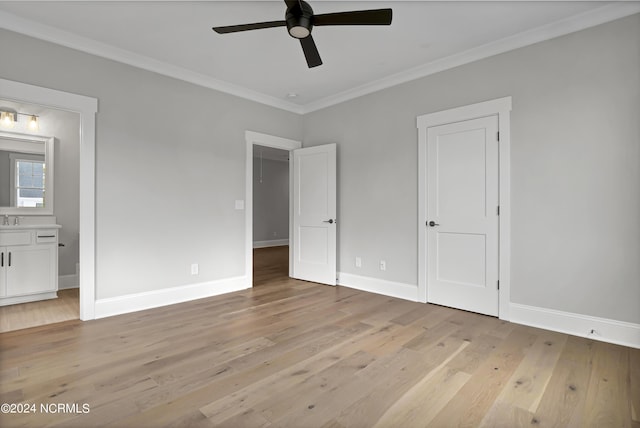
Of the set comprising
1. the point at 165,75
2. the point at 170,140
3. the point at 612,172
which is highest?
the point at 165,75

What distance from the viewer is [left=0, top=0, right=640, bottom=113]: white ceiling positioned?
2631 millimetres

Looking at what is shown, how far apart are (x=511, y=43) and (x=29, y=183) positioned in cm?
590

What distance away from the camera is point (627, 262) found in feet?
8.52

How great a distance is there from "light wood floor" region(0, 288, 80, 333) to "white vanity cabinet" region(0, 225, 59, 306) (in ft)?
0.39

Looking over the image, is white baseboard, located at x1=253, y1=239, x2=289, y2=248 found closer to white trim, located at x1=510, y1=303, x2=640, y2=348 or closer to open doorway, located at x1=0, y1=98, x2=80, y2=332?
open doorway, located at x1=0, y1=98, x2=80, y2=332

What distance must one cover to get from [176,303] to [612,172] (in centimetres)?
436

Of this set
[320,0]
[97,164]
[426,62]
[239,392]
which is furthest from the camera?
[426,62]

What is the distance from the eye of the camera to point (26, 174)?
4.33m

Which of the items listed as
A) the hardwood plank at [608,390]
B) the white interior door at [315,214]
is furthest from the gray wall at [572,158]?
the white interior door at [315,214]

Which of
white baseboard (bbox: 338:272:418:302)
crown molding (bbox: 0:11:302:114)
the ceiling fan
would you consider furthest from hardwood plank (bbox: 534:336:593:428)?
crown molding (bbox: 0:11:302:114)

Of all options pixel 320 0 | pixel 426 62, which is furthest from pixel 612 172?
pixel 320 0

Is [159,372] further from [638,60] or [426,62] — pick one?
[638,60]

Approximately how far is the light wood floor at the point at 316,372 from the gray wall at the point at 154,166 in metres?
0.68

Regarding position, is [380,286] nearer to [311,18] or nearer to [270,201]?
[311,18]
